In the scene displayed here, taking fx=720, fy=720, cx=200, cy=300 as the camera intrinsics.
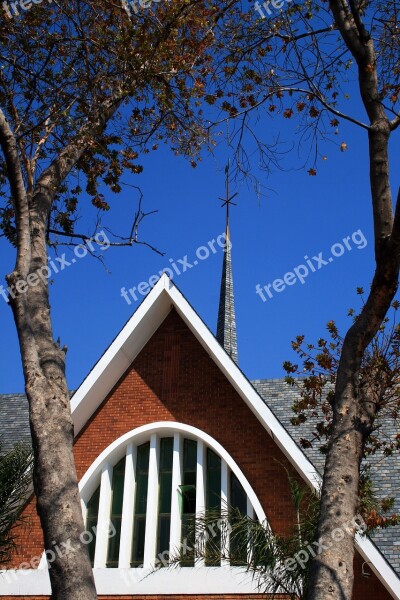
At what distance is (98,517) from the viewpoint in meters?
12.3

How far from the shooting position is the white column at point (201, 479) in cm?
1185

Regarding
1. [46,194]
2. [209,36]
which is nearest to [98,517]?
[46,194]

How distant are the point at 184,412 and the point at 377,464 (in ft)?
11.8

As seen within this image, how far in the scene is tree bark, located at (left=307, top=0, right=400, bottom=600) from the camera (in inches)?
218

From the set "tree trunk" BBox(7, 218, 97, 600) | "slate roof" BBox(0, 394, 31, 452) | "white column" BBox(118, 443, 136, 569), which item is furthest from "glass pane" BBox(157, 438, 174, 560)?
"tree trunk" BBox(7, 218, 97, 600)

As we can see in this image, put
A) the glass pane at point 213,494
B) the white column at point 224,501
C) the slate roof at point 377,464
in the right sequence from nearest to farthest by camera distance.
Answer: the white column at point 224,501 < the glass pane at point 213,494 < the slate roof at point 377,464

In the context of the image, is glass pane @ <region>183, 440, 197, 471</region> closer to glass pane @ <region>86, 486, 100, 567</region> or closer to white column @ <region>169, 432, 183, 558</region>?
white column @ <region>169, 432, 183, 558</region>

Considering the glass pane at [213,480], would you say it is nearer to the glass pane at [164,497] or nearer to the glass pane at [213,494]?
the glass pane at [213,494]

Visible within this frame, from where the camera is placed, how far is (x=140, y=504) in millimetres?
12508

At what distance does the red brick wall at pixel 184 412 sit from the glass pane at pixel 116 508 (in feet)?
1.69

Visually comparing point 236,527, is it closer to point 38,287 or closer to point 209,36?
point 38,287

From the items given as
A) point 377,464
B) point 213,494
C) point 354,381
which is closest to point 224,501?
point 213,494

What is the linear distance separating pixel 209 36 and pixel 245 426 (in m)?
6.45

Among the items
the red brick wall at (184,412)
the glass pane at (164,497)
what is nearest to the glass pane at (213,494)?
the red brick wall at (184,412)
